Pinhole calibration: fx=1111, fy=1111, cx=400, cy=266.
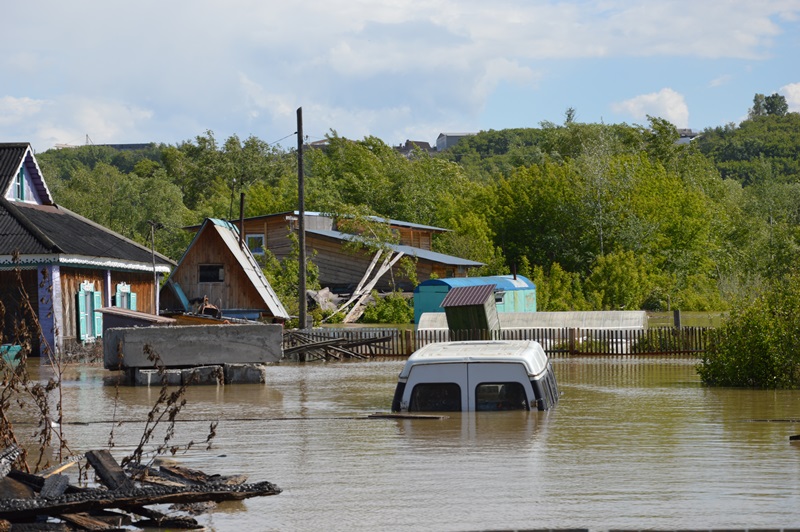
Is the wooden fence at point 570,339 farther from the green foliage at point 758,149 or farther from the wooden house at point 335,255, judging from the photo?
the green foliage at point 758,149

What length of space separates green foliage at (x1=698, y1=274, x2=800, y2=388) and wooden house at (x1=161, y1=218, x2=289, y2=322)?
24754mm

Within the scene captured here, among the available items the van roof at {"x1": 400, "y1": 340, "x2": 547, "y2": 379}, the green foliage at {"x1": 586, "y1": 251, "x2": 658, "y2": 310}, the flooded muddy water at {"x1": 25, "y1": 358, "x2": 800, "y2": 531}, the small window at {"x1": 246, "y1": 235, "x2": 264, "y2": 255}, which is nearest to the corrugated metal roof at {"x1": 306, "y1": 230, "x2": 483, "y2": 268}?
the small window at {"x1": 246, "y1": 235, "x2": 264, "y2": 255}

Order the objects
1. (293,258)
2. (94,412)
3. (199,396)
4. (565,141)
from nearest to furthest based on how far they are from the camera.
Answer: (94,412) → (199,396) → (293,258) → (565,141)

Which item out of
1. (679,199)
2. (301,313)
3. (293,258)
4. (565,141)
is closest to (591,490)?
(301,313)

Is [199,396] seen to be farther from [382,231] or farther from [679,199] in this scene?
[679,199]

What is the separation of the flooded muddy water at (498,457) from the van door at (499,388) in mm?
231

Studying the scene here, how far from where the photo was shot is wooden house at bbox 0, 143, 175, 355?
33688 mm

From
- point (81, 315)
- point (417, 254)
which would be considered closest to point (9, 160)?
point (81, 315)

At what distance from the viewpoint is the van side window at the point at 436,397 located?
1816 cm

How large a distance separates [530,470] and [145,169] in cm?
11206

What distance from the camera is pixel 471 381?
1805 centimetres

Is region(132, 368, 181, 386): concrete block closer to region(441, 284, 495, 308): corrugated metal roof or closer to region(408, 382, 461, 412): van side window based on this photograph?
region(408, 382, 461, 412): van side window

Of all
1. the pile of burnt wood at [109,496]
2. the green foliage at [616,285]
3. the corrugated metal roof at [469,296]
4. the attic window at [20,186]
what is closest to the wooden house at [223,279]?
the attic window at [20,186]

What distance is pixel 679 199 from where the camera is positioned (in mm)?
69312
